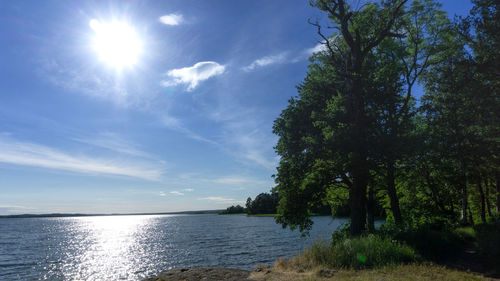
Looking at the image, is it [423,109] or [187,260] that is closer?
[423,109]

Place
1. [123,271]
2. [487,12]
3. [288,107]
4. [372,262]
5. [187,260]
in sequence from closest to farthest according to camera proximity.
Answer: [372,262], [487,12], [288,107], [123,271], [187,260]

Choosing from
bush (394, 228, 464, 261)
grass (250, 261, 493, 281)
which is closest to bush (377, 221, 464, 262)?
bush (394, 228, 464, 261)

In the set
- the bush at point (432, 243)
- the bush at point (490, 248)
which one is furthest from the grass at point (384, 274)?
the bush at point (432, 243)

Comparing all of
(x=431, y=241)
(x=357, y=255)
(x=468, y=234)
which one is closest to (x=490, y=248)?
(x=431, y=241)

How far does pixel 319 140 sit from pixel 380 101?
229 inches

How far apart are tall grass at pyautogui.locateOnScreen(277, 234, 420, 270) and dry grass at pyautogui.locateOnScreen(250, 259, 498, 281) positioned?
866 millimetres

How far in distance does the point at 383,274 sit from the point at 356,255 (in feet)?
9.47

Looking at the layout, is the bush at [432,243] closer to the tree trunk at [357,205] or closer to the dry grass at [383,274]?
the dry grass at [383,274]

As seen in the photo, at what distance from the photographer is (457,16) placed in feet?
61.9

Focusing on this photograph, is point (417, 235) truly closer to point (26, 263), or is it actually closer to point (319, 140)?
point (319, 140)

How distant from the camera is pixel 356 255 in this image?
1297 centimetres

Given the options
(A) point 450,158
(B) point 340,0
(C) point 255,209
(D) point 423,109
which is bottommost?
(C) point 255,209

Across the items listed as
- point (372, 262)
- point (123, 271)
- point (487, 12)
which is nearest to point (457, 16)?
point (487, 12)

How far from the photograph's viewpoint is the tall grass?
12.5 meters
